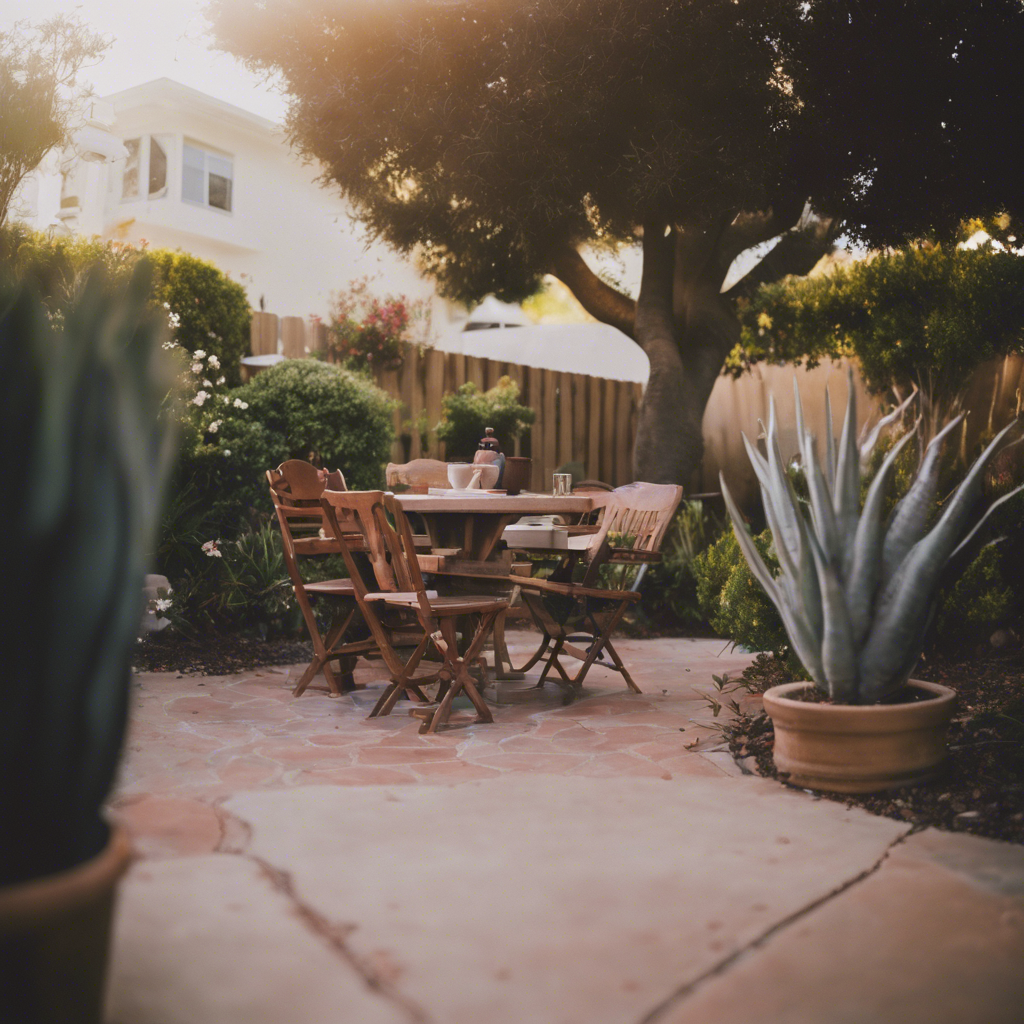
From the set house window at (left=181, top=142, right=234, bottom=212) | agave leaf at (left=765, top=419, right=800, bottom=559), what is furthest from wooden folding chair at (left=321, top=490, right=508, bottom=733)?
house window at (left=181, top=142, right=234, bottom=212)

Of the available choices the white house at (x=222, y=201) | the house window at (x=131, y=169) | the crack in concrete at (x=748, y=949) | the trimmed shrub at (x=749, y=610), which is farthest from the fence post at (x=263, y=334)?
the house window at (x=131, y=169)

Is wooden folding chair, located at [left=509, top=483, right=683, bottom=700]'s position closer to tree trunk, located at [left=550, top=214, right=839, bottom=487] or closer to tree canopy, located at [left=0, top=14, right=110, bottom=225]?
tree trunk, located at [left=550, top=214, right=839, bottom=487]

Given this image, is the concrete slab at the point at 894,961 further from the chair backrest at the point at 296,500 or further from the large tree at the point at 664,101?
the large tree at the point at 664,101

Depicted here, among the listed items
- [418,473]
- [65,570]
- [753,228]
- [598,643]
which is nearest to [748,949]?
[65,570]

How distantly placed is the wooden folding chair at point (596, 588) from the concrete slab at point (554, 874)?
145 cm

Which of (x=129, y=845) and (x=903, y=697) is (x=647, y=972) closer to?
(x=129, y=845)

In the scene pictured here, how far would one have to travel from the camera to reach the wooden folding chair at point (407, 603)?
3551 millimetres

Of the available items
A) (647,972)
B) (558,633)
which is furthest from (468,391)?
(647,972)

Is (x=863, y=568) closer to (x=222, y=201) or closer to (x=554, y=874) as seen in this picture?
(x=554, y=874)

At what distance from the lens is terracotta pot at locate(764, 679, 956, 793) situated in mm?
2656

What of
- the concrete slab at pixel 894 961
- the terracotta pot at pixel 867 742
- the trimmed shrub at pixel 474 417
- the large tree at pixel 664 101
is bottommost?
the concrete slab at pixel 894 961

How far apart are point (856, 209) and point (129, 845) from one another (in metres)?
6.59

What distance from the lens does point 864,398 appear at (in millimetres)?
8312

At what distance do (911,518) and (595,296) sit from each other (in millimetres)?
5622
